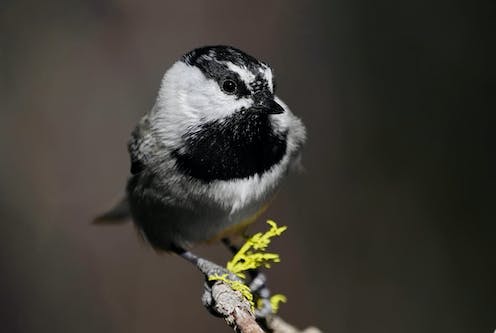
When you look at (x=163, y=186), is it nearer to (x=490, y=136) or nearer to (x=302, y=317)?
(x=302, y=317)

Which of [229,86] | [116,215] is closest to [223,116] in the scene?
[229,86]

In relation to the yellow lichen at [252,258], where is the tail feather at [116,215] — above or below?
below

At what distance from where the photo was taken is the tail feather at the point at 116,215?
3291 mm

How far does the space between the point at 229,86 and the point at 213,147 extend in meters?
0.20

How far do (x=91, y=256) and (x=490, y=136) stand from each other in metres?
2.49

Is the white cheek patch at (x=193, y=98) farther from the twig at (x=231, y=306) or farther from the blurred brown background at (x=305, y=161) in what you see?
the blurred brown background at (x=305, y=161)

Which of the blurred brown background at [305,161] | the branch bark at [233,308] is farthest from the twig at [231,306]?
the blurred brown background at [305,161]

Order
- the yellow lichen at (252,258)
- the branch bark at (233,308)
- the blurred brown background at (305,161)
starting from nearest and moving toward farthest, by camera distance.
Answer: the branch bark at (233,308), the yellow lichen at (252,258), the blurred brown background at (305,161)

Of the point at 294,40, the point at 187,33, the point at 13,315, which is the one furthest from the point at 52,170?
the point at 294,40

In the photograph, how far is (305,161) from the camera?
4.41m

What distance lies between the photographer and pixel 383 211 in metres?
4.40

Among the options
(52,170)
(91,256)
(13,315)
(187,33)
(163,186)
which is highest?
(187,33)

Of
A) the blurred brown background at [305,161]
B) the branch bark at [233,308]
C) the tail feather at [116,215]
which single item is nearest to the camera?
the branch bark at [233,308]

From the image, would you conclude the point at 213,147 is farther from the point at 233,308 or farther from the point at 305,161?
the point at 305,161
